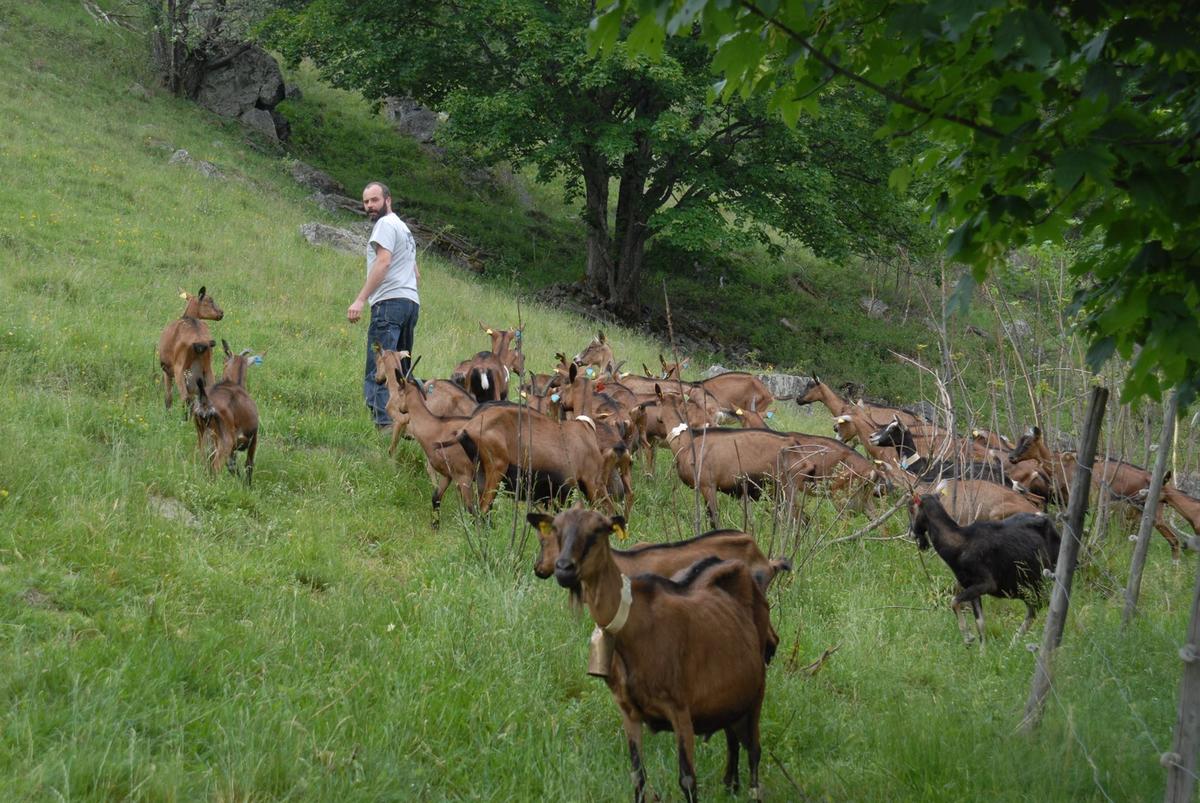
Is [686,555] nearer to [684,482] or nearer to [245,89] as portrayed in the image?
[684,482]

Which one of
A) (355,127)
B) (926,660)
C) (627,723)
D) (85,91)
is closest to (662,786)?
(627,723)

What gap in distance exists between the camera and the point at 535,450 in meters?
8.59

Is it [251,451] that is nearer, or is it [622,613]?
[622,613]

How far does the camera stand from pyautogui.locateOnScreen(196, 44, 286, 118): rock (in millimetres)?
31531

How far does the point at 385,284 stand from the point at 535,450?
2.74 metres

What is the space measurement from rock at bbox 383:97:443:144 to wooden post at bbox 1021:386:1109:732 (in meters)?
33.4

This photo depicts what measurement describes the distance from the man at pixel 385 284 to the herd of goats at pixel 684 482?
1.34ft

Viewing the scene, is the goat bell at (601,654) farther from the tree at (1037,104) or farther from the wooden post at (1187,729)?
the wooden post at (1187,729)

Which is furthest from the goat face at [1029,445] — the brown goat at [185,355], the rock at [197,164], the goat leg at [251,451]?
the rock at [197,164]

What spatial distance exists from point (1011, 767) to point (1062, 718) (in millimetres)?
561

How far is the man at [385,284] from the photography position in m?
9.97

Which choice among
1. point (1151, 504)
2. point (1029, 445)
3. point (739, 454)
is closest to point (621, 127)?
point (1029, 445)

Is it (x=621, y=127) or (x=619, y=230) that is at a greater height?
(x=621, y=127)

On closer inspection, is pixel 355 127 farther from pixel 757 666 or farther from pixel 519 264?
pixel 757 666
